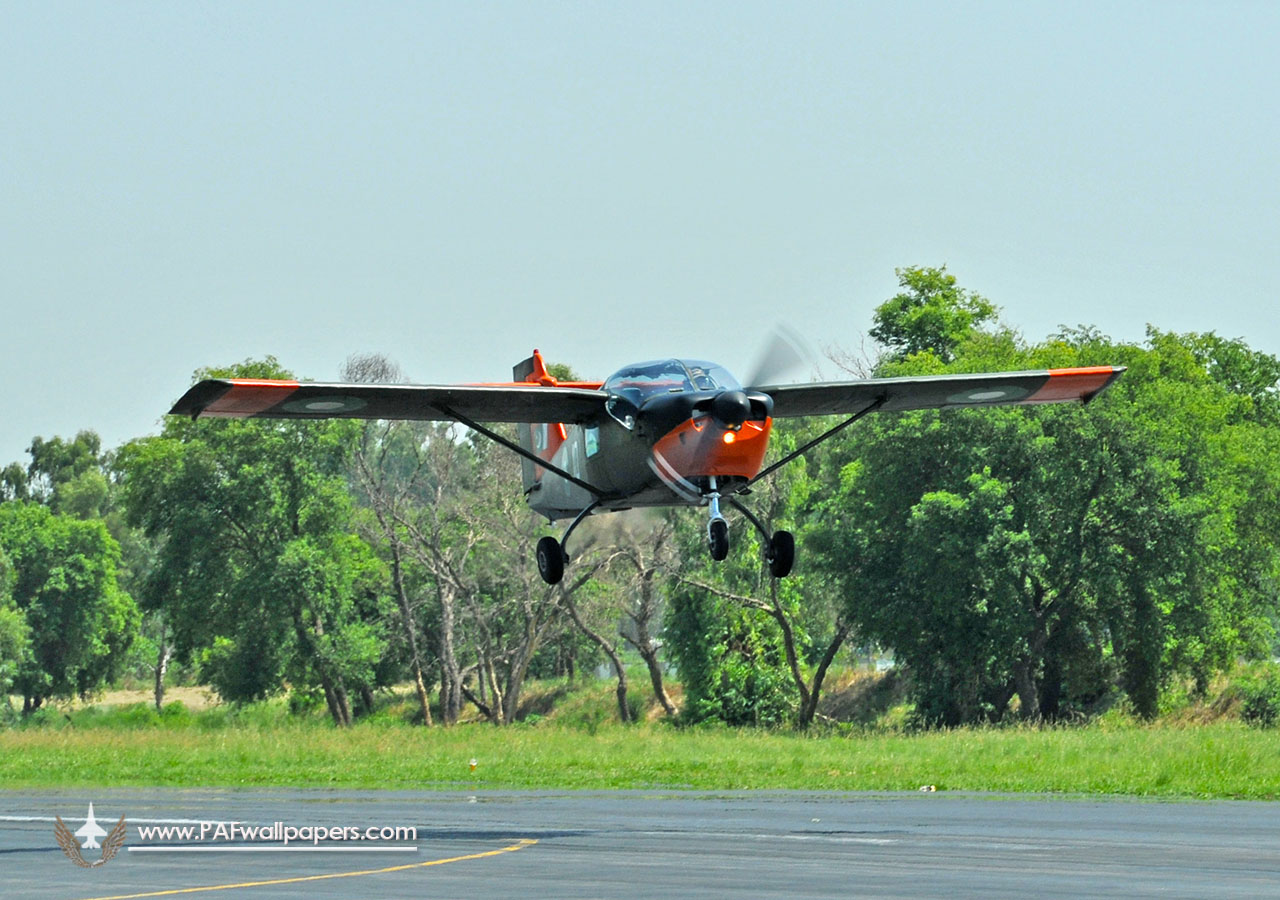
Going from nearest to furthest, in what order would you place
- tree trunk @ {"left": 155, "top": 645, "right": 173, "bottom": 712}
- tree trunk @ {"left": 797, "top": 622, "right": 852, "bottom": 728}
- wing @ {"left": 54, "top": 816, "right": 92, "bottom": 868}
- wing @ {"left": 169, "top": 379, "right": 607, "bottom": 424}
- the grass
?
wing @ {"left": 54, "top": 816, "right": 92, "bottom": 868}, wing @ {"left": 169, "top": 379, "right": 607, "bottom": 424}, the grass, tree trunk @ {"left": 797, "top": 622, "right": 852, "bottom": 728}, tree trunk @ {"left": 155, "top": 645, "right": 173, "bottom": 712}

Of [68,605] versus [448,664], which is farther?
[68,605]

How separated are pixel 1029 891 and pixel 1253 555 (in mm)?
48121

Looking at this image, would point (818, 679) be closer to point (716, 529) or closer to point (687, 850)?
point (716, 529)

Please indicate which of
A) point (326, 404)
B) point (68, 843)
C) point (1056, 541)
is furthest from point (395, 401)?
point (1056, 541)

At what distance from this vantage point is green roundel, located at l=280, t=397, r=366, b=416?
26.4m

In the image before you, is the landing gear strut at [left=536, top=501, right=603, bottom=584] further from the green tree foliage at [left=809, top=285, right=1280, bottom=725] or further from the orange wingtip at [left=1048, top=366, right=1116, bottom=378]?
the green tree foliage at [left=809, top=285, right=1280, bottom=725]

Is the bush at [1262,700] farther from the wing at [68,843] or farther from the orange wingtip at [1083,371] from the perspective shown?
the wing at [68,843]

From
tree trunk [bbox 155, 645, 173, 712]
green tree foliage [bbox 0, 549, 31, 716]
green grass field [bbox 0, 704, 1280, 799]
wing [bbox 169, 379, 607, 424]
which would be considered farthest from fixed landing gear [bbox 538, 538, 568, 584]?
tree trunk [bbox 155, 645, 173, 712]

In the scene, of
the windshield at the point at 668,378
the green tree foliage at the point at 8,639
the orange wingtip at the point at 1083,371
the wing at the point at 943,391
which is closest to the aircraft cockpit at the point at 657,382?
Answer: the windshield at the point at 668,378

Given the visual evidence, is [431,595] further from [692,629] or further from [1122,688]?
[1122,688]

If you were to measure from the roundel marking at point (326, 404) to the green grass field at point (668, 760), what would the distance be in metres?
12.0

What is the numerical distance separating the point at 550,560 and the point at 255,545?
44.9 metres

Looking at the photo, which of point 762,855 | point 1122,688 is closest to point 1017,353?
point 1122,688

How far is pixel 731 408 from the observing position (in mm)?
23141
